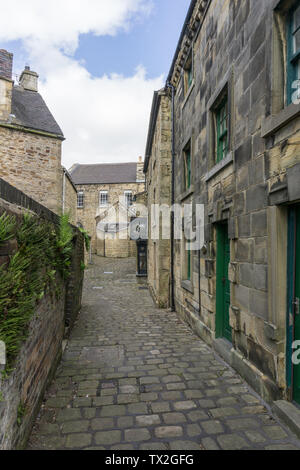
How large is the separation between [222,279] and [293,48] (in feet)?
12.5

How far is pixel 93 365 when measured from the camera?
4.68 meters

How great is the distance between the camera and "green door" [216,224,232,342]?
531cm

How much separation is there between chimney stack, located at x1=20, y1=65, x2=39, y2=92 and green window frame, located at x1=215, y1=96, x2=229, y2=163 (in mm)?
15852

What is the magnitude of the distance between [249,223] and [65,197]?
56.4ft

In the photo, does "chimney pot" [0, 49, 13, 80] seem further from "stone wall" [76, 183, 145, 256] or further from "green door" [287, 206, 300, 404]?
"stone wall" [76, 183, 145, 256]

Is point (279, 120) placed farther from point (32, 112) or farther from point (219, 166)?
point (32, 112)

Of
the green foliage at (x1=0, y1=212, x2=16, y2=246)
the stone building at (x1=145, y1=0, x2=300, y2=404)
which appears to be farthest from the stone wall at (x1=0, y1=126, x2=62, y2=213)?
the green foliage at (x1=0, y1=212, x2=16, y2=246)

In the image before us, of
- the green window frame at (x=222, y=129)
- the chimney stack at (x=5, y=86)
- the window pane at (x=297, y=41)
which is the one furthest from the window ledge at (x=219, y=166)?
the chimney stack at (x=5, y=86)

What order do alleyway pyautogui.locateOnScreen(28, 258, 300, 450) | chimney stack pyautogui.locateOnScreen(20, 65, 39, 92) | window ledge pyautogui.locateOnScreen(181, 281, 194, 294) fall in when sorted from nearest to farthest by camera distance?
alleyway pyautogui.locateOnScreen(28, 258, 300, 450)
window ledge pyautogui.locateOnScreen(181, 281, 194, 294)
chimney stack pyautogui.locateOnScreen(20, 65, 39, 92)

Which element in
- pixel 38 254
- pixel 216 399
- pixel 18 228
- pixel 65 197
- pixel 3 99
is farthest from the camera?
pixel 65 197

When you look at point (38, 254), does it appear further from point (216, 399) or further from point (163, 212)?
point (163, 212)

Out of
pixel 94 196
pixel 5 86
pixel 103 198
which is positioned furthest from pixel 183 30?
pixel 94 196

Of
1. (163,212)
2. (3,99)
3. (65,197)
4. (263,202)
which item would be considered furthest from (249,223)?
(65,197)

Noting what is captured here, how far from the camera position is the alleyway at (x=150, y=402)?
2.75 m
